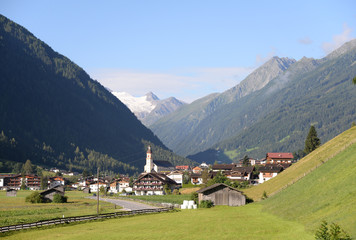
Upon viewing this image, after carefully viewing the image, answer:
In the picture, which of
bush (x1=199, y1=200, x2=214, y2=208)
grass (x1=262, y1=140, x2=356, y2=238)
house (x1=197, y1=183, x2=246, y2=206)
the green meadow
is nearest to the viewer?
grass (x1=262, y1=140, x2=356, y2=238)

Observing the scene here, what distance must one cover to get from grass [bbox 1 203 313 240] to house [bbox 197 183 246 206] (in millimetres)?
25453

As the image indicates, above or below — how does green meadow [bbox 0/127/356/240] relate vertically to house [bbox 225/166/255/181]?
below

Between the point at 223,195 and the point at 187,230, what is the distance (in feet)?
134

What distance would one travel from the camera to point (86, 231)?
194 ft

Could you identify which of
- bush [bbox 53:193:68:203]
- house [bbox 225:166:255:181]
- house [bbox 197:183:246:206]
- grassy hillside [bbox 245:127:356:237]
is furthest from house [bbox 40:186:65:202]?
house [bbox 225:166:255:181]

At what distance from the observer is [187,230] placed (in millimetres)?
56750

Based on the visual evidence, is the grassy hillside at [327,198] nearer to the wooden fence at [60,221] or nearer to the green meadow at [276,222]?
the green meadow at [276,222]

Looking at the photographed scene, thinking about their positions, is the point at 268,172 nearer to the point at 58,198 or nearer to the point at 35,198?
the point at 58,198

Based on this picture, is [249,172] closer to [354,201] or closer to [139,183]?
[139,183]

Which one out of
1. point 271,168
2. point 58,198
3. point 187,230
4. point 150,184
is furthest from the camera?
point 150,184

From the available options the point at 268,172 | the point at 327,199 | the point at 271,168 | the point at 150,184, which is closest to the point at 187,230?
the point at 327,199

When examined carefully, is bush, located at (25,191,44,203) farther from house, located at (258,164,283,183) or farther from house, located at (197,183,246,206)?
house, located at (258,164,283,183)

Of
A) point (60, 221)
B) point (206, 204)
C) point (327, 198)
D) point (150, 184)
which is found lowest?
point (60, 221)

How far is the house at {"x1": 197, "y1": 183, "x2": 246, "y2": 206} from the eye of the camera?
9550 cm
